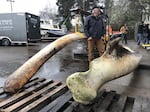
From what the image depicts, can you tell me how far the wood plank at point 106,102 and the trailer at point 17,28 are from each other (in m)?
14.9

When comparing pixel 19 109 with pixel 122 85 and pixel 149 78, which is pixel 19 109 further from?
pixel 149 78

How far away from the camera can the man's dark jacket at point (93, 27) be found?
7.38 metres

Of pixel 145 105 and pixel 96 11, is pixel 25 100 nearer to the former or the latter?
pixel 145 105

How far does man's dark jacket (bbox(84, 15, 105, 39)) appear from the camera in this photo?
738 centimetres

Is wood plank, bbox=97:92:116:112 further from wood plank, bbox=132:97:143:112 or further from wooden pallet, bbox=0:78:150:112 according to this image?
wood plank, bbox=132:97:143:112

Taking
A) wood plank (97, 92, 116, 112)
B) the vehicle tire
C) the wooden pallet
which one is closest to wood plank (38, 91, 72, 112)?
the wooden pallet

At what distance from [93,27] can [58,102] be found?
3.28 m

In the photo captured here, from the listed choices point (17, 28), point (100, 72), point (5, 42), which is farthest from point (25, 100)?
point (5, 42)

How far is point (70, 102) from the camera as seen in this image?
15.5ft

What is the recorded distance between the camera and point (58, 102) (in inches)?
184

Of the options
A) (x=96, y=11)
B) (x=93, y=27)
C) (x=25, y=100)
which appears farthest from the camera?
(x=93, y=27)

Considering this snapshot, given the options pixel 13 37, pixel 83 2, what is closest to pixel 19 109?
pixel 13 37

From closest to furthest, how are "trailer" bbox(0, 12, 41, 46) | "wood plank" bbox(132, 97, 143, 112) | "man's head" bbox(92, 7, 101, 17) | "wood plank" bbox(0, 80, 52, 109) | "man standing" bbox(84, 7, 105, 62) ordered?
"wood plank" bbox(132, 97, 143, 112) → "wood plank" bbox(0, 80, 52, 109) → "man's head" bbox(92, 7, 101, 17) → "man standing" bbox(84, 7, 105, 62) → "trailer" bbox(0, 12, 41, 46)

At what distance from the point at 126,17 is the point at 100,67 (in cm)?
2626
